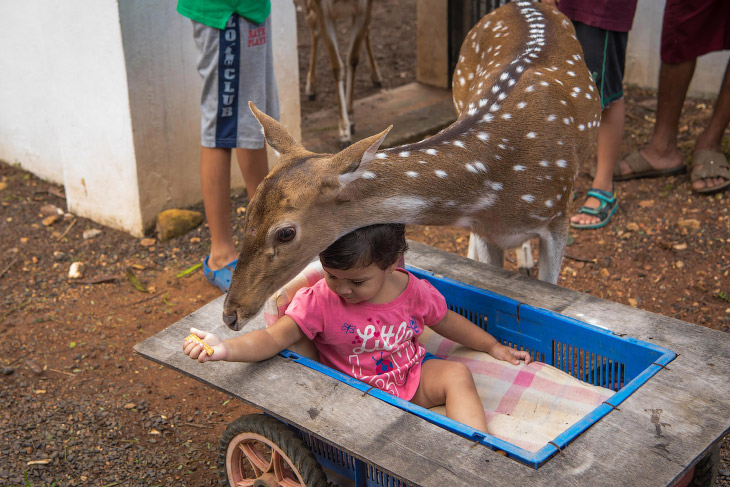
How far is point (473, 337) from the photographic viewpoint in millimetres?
3029

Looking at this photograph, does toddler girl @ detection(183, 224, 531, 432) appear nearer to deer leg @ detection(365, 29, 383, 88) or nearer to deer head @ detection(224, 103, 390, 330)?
deer head @ detection(224, 103, 390, 330)

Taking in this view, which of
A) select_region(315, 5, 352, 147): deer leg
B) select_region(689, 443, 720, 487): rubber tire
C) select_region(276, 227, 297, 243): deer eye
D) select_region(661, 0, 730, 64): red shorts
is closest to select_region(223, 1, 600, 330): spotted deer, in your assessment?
select_region(276, 227, 297, 243): deer eye

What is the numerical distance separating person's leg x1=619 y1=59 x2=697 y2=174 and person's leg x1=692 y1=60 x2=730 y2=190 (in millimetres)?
178

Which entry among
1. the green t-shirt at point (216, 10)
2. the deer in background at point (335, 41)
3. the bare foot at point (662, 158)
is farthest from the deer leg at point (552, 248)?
the deer in background at point (335, 41)

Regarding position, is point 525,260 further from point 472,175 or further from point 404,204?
point 404,204

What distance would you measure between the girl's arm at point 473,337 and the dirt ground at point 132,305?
91 cm

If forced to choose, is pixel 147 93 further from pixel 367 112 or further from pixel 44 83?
pixel 367 112

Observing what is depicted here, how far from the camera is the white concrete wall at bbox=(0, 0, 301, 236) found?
4625 millimetres

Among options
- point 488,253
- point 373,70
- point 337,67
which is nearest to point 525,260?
point 488,253

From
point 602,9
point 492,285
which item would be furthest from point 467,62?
point 492,285

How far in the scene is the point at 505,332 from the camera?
10.4 feet

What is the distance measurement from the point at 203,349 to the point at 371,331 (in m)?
0.59

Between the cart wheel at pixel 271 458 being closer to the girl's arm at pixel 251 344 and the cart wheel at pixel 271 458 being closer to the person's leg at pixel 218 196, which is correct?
the girl's arm at pixel 251 344

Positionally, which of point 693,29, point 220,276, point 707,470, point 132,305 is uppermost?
point 693,29
